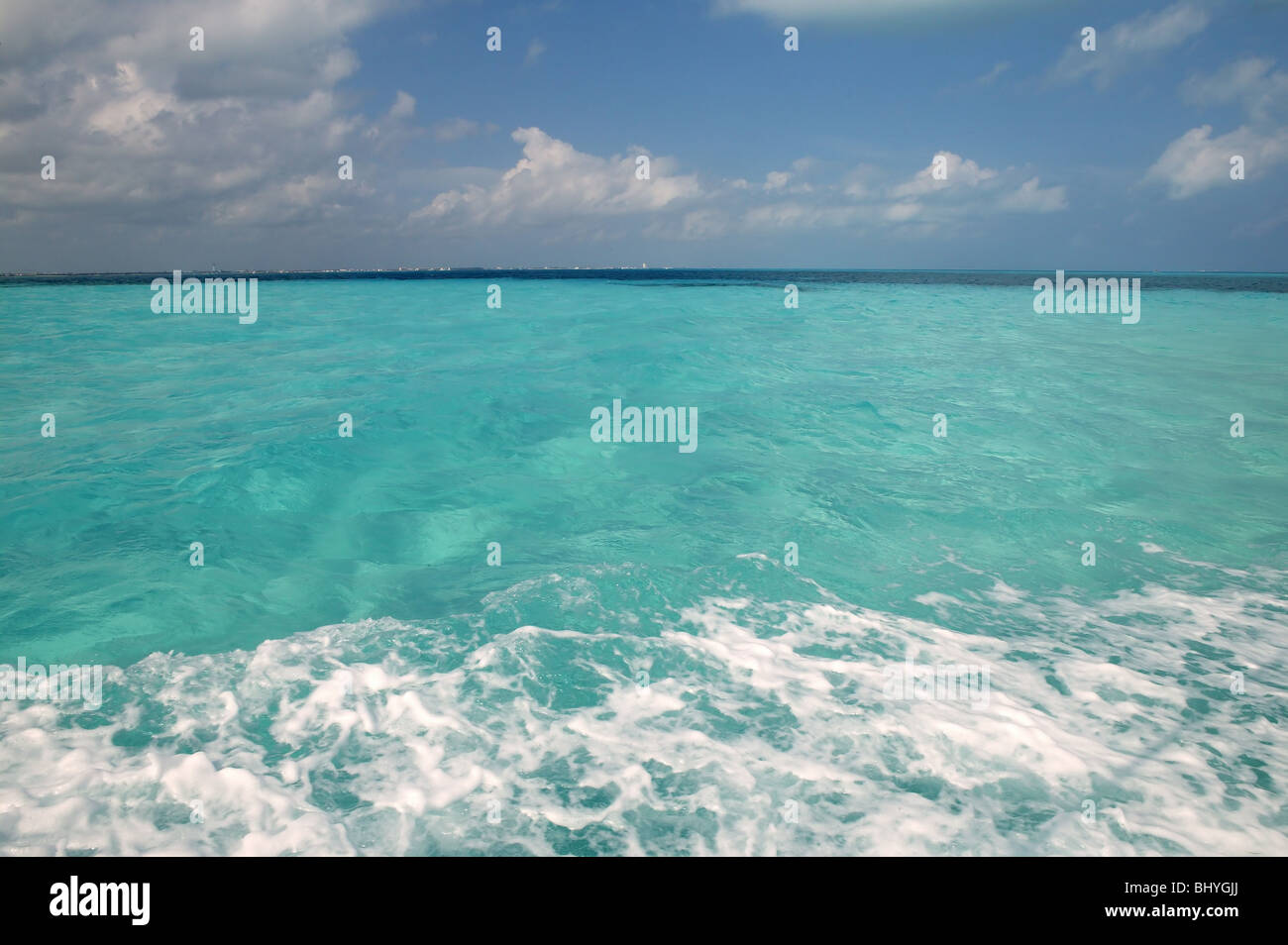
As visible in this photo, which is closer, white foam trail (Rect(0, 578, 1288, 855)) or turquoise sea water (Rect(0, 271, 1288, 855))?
white foam trail (Rect(0, 578, 1288, 855))

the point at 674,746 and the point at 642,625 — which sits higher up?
the point at 642,625

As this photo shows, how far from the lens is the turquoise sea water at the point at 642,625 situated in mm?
5039

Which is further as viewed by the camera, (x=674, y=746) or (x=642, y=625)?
(x=642, y=625)

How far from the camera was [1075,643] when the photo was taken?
736cm

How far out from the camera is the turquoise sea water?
504 cm

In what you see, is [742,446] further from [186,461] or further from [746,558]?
[186,461]

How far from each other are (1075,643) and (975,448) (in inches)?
333

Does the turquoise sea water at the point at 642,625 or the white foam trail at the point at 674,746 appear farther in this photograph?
the turquoise sea water at the point at 642,625

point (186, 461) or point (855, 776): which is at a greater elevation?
point (186, 461)

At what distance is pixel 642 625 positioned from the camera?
7848 mm
